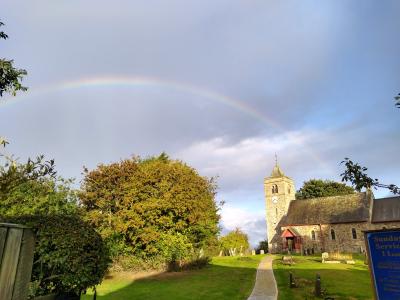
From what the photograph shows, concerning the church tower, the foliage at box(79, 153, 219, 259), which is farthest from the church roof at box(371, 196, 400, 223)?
the foliage at box(79, 153, 219, 259)

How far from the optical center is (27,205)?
66.7ft

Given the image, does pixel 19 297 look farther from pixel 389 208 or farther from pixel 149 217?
pixel 389 208

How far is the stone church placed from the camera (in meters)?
56.2

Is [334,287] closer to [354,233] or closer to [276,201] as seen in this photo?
[354,233]

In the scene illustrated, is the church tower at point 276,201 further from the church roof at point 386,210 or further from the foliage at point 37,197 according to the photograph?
the foliage at point 37,197

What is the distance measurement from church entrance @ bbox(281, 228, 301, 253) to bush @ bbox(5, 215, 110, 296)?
184ft

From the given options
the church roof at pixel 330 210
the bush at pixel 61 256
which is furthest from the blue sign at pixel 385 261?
the church roof at pixel 330 210

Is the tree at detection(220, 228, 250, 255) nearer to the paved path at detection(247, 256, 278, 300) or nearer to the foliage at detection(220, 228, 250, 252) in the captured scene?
the foliage at detection(220, 228, 250, 252)

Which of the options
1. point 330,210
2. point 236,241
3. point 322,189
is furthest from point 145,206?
point 322,189

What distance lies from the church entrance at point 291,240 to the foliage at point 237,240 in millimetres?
7611

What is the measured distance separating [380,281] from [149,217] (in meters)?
22.2

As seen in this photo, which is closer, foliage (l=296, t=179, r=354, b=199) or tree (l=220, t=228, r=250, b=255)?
tree (l=220, t=228, r=250, b=255)

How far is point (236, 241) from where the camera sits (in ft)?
210

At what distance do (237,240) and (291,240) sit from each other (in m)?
9.97
